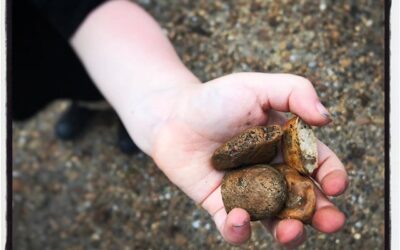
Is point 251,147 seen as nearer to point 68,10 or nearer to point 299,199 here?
point 299,199

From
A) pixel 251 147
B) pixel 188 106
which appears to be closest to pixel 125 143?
pixel 188 106

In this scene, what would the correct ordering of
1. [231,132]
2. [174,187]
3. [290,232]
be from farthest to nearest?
[174,187]
[231,132]
[290,232]

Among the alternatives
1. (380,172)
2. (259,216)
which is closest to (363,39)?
(380,172)

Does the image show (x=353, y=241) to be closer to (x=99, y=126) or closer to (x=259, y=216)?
(x=259, y=216)

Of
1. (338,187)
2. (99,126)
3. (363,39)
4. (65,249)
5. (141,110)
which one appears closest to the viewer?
(338,187)

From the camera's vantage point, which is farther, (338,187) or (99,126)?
(99,126)

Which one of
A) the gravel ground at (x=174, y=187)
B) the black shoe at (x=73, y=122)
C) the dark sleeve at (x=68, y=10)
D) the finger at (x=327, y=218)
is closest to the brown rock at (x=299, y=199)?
the finger at (x=327, y=218)
